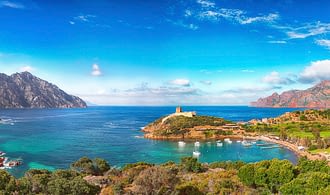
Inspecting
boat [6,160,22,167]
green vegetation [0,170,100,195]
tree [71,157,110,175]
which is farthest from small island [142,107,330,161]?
green vegetation [0,170,100,195]

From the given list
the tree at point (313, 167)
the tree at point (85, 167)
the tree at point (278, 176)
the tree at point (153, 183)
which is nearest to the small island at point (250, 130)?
the tree at point (313, 167)

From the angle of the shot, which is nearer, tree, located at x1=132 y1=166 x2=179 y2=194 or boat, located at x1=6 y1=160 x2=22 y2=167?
tree, located at x1=132 y1=166 x2=179 y2=194

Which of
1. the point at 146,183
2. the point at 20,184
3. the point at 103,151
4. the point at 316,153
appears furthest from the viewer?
the point at 103,151

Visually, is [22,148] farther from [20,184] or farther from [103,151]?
[20,184]

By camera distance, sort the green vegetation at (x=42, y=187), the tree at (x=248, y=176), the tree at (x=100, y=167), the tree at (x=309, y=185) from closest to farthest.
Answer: the green vegetation at (x=42, y=187) < the tree at (x=309, y=185) < the tree at (x=248, y=176) < the tree at (x=100, y=167)

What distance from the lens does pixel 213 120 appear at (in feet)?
387

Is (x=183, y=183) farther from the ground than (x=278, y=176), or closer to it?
closer to it

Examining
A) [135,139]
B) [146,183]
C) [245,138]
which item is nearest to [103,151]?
[135,139]

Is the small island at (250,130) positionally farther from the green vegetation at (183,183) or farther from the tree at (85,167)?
the tree at (85,167)

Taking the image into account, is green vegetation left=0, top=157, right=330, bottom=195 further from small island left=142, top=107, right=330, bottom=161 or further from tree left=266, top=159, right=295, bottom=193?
small island left=142, top=107, right=330, bottom=161

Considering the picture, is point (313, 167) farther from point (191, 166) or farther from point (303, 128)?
point (303, 128)

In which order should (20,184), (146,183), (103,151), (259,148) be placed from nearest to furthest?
(146,183) → (20,184) → (103,151) → (259,148)

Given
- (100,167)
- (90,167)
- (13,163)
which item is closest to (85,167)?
(90,167)

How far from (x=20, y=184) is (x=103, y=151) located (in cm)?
5231
